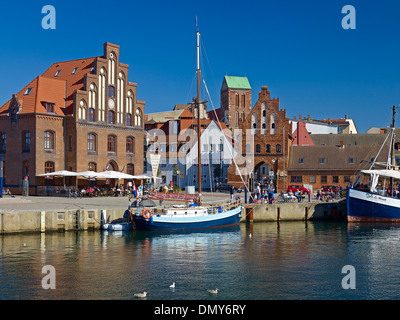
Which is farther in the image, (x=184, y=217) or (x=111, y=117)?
(x=111, y=117)

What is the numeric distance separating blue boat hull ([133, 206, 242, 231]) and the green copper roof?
107 m

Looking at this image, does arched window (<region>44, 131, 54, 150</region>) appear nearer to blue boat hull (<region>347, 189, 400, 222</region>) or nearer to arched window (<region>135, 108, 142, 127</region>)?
arched window (<region>135, 108, 142, 127</region>)

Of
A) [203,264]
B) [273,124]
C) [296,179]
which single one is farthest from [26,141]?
[203,264]

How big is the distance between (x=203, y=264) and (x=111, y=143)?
41675mm

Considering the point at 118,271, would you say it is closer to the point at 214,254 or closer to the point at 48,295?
the point at 48,295

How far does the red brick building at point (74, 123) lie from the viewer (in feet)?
206

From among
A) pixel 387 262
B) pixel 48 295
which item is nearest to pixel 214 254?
pixel 387 262

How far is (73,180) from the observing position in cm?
6444

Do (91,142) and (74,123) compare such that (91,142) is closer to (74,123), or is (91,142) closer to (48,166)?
(74,123)

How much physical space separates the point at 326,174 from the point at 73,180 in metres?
37.1

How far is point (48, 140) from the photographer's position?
208ft

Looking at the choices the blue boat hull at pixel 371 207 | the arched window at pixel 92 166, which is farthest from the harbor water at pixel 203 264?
the arched window at pixel 92 166

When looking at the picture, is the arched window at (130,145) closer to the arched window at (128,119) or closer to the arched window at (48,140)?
the arched window at (128,119)

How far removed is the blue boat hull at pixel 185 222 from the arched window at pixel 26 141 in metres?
26.3
